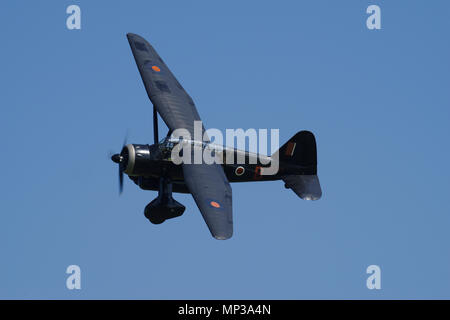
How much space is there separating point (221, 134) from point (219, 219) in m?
5.36

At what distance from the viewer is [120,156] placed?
123 ft

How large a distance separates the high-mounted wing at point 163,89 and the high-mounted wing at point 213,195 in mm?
2205

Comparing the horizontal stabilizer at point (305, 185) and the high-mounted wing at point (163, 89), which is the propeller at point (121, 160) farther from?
the horizontal stabilizer at point (305, 185)

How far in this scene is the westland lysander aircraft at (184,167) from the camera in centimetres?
3522

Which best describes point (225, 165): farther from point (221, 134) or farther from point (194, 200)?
point (194, 200)

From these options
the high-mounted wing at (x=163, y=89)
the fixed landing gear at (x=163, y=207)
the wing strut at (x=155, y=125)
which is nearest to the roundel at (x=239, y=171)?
the high-mounted wing at (x=163, y=89)

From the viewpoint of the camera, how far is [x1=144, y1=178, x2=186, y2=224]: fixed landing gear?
3769 centimetres

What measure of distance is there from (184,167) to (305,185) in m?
5.36

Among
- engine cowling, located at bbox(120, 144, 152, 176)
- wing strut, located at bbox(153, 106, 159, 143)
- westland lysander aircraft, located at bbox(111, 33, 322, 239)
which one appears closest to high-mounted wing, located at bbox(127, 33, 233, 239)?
westland lysander aircraft, located at bbox(111, 33, 322, 239)

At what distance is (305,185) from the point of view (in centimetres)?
3916

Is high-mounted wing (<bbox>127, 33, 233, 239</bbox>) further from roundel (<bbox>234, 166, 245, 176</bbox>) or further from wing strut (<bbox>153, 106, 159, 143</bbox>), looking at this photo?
roundel (<bbox>234, 166, 245, 176</bbox>)

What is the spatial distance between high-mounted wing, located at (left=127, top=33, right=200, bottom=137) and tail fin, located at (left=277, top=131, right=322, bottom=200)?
363 centimetres

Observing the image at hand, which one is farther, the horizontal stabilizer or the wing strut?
the horizontal stabilizer

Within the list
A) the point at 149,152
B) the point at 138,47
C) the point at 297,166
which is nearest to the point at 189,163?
the point at 149,152
